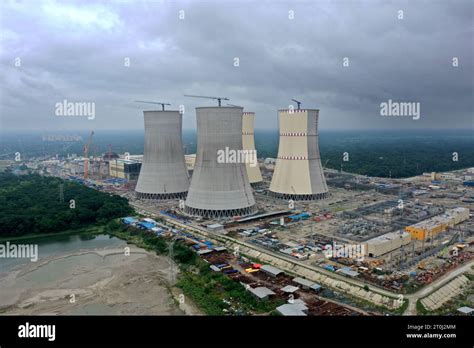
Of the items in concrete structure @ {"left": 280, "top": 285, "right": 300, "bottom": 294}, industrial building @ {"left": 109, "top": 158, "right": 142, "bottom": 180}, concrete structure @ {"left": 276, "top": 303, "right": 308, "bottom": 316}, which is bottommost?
concrete structure @ {"left": 276, "top": 303, "right": 308, "bottom": 316}

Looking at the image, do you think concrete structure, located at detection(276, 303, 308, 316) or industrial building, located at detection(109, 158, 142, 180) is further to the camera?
industrial building, located at detection(109, 158, 142, 180)

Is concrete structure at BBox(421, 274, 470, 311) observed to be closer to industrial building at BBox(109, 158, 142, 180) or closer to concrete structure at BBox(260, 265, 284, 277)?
concrete structure at BBox(260, 265, 284, 277)

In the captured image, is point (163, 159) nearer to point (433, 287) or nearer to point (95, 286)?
point (95, 286)

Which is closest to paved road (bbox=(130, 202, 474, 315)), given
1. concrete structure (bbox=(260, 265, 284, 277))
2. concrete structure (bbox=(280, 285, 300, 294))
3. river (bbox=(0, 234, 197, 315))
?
concrete structure (bbox=(260, 265, 284, 277))

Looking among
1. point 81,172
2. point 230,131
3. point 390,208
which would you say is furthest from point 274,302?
point 81,172

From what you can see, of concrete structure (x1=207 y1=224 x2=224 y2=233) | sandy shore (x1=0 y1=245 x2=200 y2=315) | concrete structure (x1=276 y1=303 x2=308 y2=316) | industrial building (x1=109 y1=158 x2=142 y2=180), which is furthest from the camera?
industrial building (x1=109 y1=158 x2=142 y2=180)

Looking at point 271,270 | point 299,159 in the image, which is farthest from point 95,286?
point 299,159

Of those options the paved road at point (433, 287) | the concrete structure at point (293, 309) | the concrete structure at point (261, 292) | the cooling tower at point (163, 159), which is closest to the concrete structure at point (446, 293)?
the paved road at point (433, 287)
